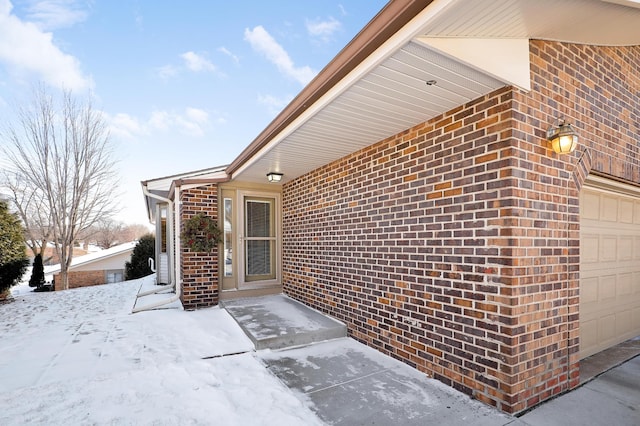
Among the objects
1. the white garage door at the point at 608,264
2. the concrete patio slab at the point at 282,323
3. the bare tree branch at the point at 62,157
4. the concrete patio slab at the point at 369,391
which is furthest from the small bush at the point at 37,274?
the white garage door at the point at 608,264

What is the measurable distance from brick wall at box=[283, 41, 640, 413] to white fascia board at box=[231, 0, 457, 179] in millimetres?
1039

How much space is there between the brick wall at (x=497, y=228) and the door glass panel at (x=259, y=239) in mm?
2992

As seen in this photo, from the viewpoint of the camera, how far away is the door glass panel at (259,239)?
5.96m

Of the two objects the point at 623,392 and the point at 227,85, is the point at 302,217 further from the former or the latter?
the point at 227,85

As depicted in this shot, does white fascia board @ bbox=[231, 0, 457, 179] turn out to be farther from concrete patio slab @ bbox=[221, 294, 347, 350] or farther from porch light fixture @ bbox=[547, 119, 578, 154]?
concrete patio slab @ bbox=[221, 294, 347, 350]

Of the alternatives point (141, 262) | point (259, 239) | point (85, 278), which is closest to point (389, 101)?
point (259, 239)

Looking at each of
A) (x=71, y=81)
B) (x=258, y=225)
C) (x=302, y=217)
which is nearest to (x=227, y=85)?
(x=71, y=81)

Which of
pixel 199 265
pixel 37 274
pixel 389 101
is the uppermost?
pixel 389 101

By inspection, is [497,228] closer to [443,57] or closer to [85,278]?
[443,57]

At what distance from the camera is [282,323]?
4059 mm

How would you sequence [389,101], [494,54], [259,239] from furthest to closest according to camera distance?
1. [259,239]
2. [389,101]
3. [494,54]

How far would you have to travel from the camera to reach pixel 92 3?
5.78 meters

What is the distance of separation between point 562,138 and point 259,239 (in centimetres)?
500

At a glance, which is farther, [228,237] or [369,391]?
[228,237]
